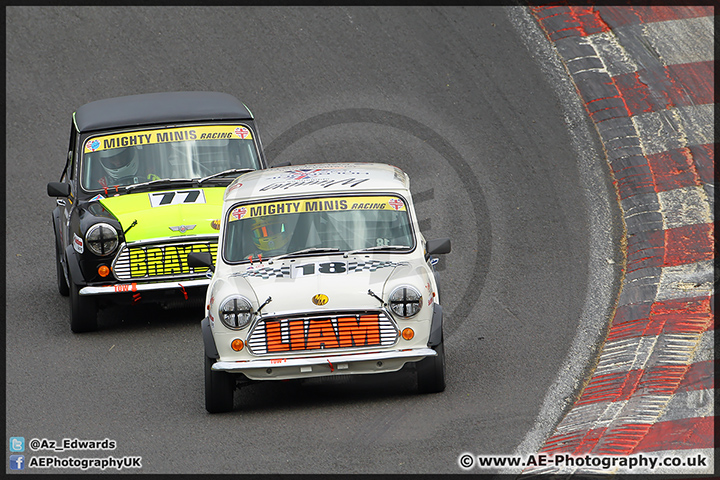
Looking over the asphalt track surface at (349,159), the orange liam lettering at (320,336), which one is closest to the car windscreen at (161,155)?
the asphalt track surface at (349,159)

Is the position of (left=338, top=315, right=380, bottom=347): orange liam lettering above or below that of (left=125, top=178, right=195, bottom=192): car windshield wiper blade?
below

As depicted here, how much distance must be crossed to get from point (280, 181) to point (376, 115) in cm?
734

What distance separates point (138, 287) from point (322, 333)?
3.23m

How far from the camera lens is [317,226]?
897 centimetres

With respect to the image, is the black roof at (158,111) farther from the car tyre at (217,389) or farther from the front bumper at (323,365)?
the front bumper at (323,365)

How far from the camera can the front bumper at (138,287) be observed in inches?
420

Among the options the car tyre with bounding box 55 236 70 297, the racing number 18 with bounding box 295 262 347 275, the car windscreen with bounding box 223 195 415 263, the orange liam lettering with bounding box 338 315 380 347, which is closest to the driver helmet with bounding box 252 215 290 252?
the car windscreen with bounding box 223 195 415 263

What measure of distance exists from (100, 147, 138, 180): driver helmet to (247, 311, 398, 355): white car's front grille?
4.15m

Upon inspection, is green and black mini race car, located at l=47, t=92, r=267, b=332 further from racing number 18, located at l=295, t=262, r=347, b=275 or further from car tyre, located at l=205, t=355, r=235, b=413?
car tyre, located at l=205, t=355, r=235, b=413

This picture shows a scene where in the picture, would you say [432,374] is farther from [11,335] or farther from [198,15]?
[198,15]

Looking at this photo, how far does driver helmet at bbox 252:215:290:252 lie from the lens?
29.2ft

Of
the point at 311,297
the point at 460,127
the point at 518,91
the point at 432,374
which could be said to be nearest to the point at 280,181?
the point at 311,297

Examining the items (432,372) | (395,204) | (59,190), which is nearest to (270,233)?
(395,204)

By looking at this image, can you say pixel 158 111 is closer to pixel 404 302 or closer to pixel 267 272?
pixel 267 272
